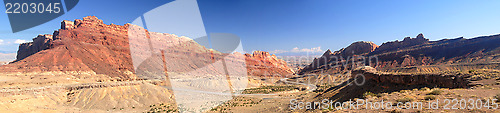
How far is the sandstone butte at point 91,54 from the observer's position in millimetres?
62375

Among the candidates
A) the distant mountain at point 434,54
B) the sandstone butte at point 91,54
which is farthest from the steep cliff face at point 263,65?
the distant mountain at point 434,54

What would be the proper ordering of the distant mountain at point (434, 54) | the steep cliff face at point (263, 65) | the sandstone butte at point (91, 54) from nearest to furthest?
the sandstone butte at point (91, 54) → the distant mountain at point (434, 54) → the steep cliff face at point (263, 65)

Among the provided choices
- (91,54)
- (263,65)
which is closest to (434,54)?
(263,65)

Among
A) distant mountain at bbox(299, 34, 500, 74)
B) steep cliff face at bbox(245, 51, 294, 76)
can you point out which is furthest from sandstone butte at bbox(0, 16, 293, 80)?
distant mountain at bbox(299, 34, 500, 74)

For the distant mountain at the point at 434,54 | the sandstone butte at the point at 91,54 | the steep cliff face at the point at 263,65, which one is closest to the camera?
the sandstone butte at the point at 91,54

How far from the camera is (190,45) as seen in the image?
139 m

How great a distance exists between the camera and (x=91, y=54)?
264 feet

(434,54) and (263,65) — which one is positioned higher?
(434,54)

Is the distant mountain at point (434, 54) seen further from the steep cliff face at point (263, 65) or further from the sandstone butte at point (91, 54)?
the sandstone butte at point (91, 54)

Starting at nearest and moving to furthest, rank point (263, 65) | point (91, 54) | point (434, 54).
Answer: point (91, 54)
point (434, 54)
point (263, 65)

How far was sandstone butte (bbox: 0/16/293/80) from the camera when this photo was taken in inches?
2456

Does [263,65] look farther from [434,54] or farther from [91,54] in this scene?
[91,54]

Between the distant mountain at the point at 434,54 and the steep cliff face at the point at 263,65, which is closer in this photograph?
the distant mountain at the point at 434,54

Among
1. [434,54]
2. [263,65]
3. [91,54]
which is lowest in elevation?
[263,65]
